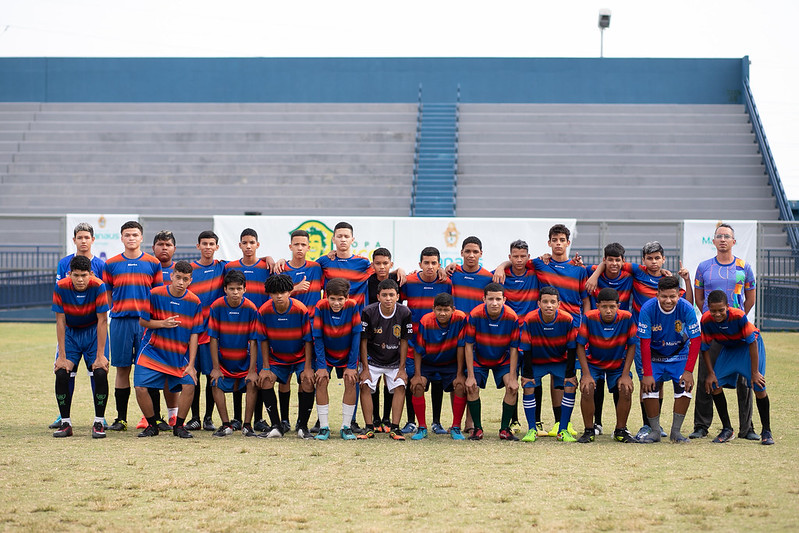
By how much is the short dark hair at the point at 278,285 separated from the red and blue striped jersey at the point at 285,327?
0.14 m

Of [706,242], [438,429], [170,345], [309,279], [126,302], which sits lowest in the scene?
[438,429]

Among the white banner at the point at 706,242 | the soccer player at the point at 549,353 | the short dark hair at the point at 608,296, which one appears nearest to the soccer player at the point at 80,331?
the soccer player at the point at 549,353

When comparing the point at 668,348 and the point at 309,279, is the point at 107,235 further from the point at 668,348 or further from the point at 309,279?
the point at 668,348

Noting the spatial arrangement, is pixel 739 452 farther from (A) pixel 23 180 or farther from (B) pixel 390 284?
(A) pixel 23 180

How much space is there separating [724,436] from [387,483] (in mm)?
3214

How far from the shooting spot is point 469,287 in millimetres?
8602

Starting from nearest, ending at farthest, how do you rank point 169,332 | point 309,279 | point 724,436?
point 724,436 → point 169,332 → point 309,279

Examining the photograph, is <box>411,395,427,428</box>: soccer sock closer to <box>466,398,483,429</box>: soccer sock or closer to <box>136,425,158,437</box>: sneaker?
<box>466,398,483,429</box>: soccer sock

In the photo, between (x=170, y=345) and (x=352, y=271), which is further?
(x=352, y=271)

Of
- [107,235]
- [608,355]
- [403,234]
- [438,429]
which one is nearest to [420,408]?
[438,429]

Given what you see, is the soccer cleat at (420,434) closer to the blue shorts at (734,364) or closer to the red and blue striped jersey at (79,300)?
the blue shorts at (734,364)

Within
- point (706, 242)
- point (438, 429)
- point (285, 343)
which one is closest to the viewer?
point (285, 343)

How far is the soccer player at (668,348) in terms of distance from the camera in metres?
7.54

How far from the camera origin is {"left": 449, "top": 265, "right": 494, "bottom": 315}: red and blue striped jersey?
8562mm
